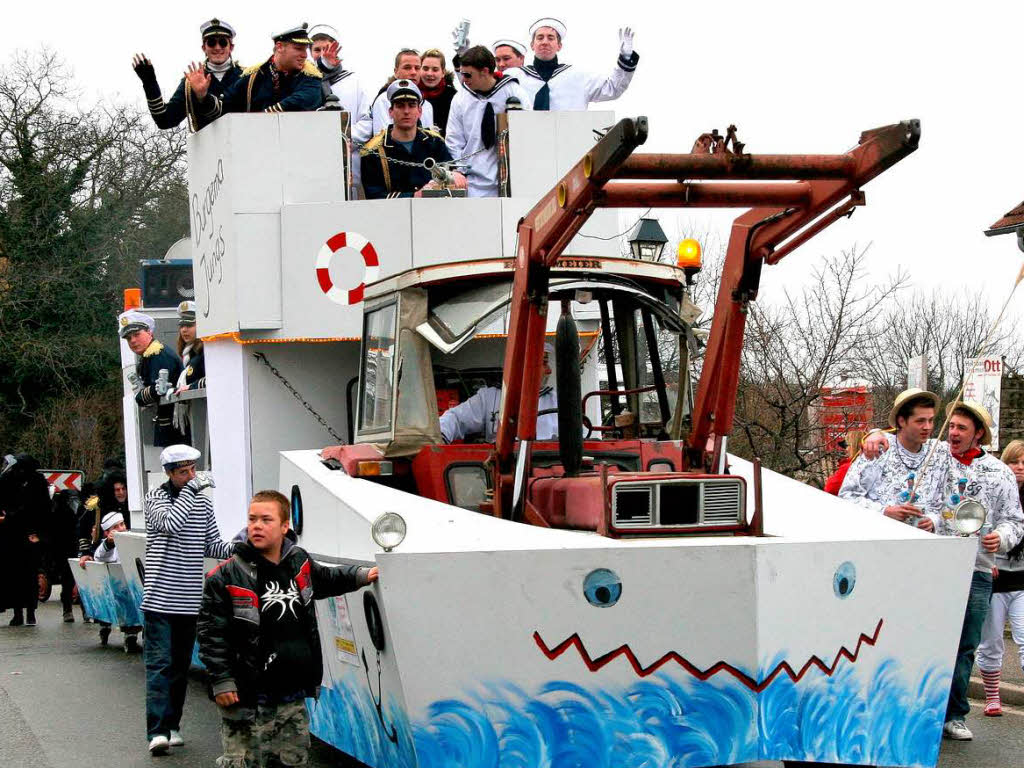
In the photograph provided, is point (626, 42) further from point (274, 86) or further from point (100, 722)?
point (100, 722)

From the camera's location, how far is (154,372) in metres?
13.5

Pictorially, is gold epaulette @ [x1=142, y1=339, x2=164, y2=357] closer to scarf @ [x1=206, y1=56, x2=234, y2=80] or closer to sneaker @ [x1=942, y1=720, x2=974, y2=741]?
scarf @ [x1=206, y1=56, x2=234, y2=80]

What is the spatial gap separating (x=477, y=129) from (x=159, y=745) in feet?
17.2

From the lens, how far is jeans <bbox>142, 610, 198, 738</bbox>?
874 cm

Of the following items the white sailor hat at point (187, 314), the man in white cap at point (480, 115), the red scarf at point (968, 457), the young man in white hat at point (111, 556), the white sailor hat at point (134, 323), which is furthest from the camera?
the white sailor hat at point (134, 323)

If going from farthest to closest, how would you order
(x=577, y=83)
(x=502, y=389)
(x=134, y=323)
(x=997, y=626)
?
1. (x=134, y=323)
2. (x=577, y=83)
3. (x=997, y=626)
4. (x=502, y=389)

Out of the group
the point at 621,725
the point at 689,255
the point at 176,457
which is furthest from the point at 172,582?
the point at 621,725

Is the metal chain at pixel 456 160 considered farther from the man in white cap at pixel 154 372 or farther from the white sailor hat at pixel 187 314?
the man in white cap at pixel 154 372

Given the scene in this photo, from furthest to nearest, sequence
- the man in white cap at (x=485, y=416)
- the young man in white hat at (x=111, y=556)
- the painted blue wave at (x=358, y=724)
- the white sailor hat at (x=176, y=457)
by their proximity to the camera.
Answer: the young man in white hat at (x=111, y=556) → the white sailor hat at (x=176, y=457) → the man in white cap at (x=485, y=416) → the painted blue wave at (x=358, y=724)

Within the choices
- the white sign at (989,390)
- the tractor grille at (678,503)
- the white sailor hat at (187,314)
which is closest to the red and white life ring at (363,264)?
the white sailor hat at (187,314)

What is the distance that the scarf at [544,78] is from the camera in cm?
1251

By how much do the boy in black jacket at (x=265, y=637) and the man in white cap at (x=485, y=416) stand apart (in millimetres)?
1783

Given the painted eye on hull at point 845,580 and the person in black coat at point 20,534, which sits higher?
the painted eye on hull at point 845,580

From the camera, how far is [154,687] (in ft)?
28.9
